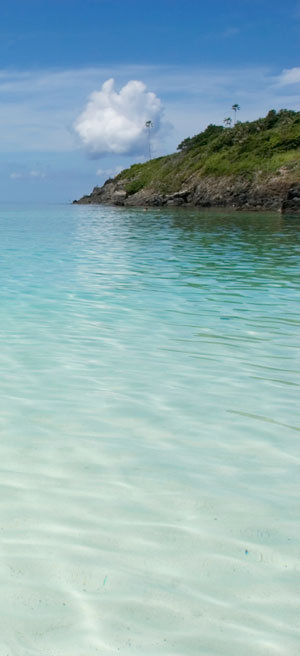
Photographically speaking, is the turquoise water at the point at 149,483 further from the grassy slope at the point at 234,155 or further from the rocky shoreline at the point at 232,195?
the grassy slope at the point at 234,155

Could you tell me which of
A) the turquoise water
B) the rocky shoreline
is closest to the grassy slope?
the rocky shoreline

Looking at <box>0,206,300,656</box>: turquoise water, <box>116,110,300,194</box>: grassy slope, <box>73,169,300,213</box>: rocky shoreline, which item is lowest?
<box>0,206,300,656</box>: turquoise water

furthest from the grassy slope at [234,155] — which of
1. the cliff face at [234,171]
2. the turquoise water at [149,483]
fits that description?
the turquoise water at [149,483]

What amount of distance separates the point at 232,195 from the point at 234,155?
10589 millimetres

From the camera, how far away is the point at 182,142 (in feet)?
341

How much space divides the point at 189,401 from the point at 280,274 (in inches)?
423

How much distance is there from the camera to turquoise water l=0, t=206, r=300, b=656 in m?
2.85

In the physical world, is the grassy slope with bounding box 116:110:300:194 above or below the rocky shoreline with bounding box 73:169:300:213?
above

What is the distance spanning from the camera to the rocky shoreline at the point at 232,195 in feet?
212

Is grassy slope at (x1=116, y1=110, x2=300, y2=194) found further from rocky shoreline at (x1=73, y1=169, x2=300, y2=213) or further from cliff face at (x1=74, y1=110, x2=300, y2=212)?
rocky shoreline at (x1=73, y1=169, x2=300, y2=213)

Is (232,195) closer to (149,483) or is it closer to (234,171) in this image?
(234,171)

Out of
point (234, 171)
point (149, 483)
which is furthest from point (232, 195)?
point (149, 483)

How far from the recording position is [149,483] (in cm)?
435

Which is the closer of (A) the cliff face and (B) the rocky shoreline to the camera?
(B) the rocky shoreline
